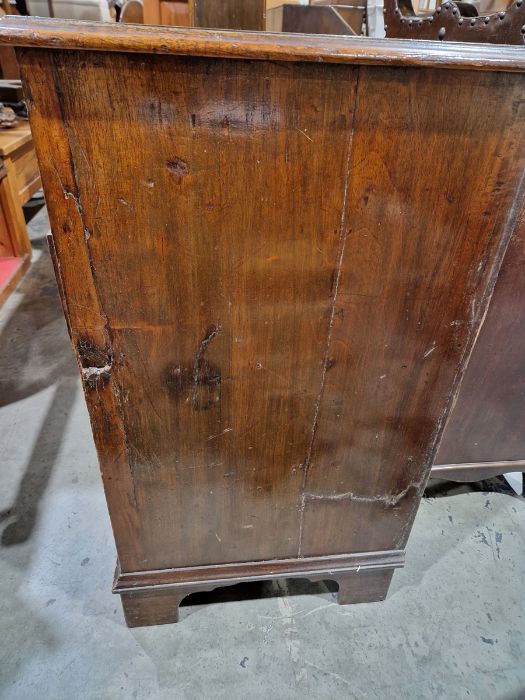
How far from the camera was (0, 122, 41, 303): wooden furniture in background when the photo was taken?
2.70 m

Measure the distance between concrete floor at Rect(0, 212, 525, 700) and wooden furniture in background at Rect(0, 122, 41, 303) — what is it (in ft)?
5.05

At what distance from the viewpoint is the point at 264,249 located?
78cm

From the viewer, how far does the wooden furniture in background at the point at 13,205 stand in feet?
8.85

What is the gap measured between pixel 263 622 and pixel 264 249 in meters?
1.01

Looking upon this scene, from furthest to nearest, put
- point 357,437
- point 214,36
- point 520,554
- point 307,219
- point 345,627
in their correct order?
point 520,554 → point 345,627 → point 357,437 → point 307,219 → point 214,36

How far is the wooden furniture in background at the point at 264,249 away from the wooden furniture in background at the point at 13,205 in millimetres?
2082

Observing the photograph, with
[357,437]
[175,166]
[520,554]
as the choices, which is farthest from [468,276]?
[520,554]

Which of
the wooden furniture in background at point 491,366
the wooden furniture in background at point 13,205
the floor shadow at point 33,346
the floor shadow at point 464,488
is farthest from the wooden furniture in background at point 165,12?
the floor shadow at point 464,488

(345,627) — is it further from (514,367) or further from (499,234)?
(499,234)

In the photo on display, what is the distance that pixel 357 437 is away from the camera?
3.43 ft

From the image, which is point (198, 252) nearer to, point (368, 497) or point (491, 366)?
point (368, 497)

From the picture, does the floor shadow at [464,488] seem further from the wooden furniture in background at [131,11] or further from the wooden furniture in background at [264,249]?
the wooden furniture in background at [131,11]

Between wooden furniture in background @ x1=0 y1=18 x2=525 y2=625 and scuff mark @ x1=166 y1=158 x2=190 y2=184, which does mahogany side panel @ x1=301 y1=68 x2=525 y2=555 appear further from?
scuff mark @ x1=166 y1=158 x2=190 y2=184

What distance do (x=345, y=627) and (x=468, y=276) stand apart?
0.97 m
